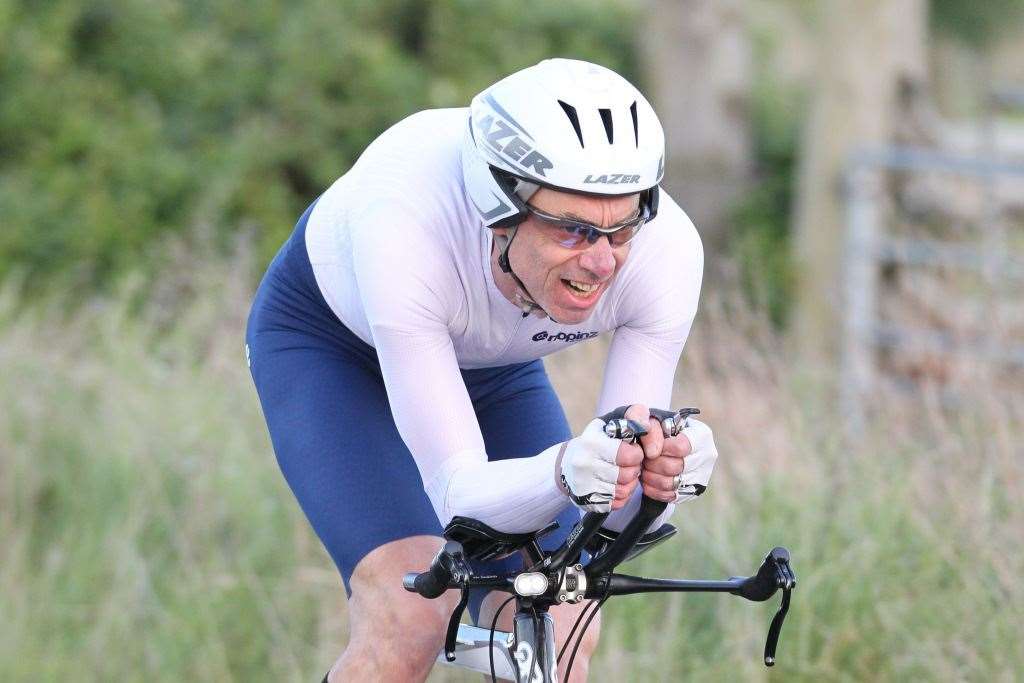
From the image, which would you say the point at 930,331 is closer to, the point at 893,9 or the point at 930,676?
the point at 893,9

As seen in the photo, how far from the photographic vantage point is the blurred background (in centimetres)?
514

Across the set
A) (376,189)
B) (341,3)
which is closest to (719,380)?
(376,189)

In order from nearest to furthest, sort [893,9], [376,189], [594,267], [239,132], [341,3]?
1. [594,267]
2. [376,189]
3. [893,9]
4. [239,132]
5. [341,3]

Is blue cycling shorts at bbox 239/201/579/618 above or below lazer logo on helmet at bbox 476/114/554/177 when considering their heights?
below

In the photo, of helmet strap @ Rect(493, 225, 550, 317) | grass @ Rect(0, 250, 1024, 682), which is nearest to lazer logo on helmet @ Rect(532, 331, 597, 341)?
helmet strap @ Rect(493, 225, 550, 317)

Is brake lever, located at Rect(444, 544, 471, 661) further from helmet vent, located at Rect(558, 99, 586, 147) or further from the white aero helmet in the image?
helmet vent, located at Rect(558, 99, 586, 147)

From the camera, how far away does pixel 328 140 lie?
13.6m

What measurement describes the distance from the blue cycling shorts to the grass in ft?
4.29

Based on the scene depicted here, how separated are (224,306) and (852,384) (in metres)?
3.18

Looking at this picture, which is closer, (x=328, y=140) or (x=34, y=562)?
(x=34, y=562)

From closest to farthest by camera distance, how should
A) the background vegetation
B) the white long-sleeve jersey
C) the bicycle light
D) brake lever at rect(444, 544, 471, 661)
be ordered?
brake lever at rect(444, 544, 471, 661) → the bicycle light → the white long-sleeve jersey → the background vegetation

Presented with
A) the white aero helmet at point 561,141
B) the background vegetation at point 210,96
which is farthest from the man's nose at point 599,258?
the background vegetation at point 210,96

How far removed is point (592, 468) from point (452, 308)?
784mm

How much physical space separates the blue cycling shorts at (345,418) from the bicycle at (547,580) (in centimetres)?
40
